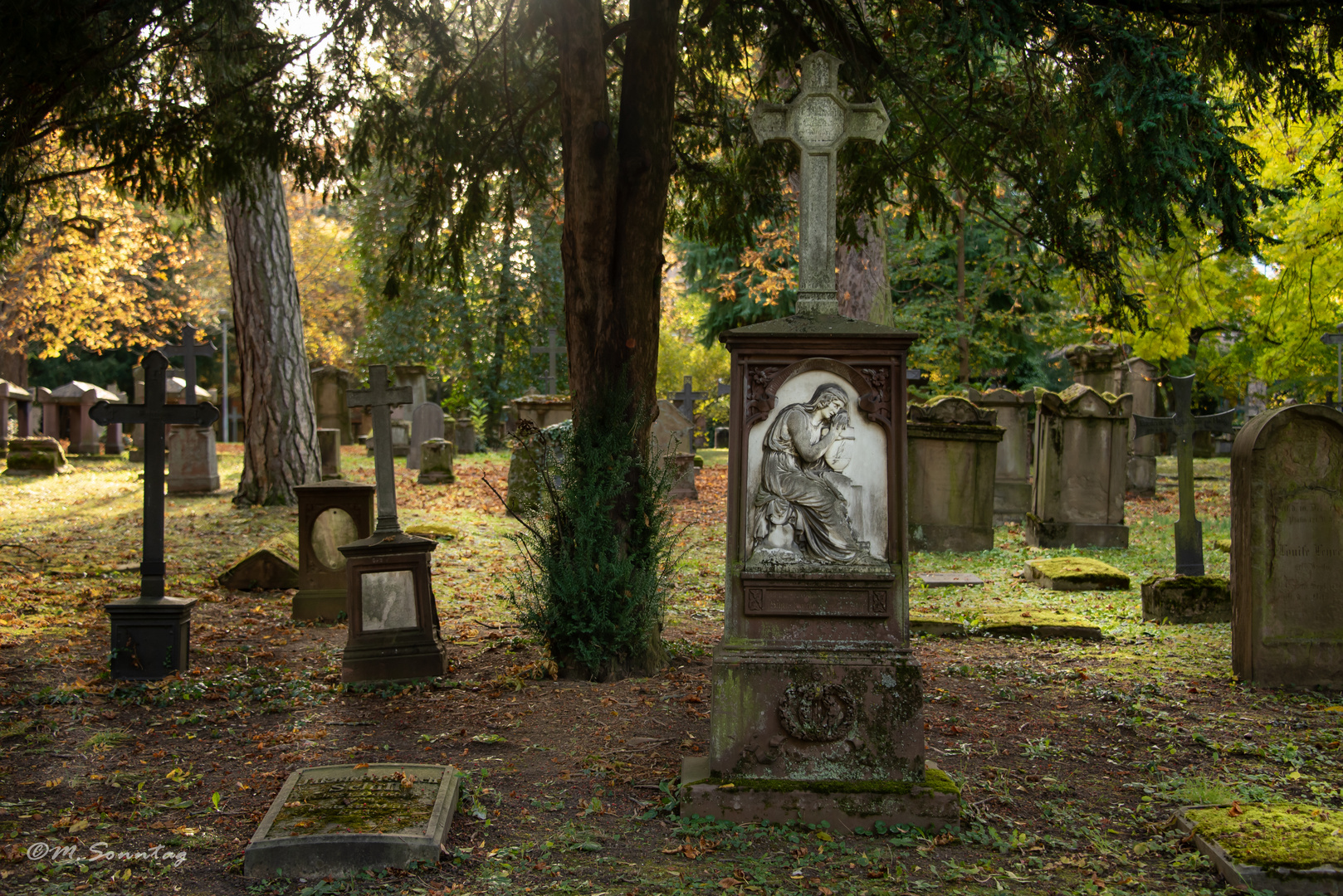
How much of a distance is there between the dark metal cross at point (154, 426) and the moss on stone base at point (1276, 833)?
5.68 m

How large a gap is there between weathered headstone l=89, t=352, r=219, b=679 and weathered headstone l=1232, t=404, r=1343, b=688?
20.9 feet

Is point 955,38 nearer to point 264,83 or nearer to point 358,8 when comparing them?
point 358,8

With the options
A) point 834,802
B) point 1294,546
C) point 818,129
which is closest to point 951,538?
point 1294,546

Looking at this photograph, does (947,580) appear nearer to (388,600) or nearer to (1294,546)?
(1294,546)

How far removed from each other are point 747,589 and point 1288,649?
12.5 feet

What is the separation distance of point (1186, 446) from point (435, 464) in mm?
11645

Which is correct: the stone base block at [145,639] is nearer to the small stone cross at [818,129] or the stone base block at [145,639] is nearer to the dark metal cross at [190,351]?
the small stone cross at [818,129]

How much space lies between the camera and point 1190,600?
25.5 ft

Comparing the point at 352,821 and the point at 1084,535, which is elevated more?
the point at 1084,535

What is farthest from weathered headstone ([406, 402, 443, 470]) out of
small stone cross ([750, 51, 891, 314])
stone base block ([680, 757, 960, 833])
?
stone base block ([680, 757, 960, 833])

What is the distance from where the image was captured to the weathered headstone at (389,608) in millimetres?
6188

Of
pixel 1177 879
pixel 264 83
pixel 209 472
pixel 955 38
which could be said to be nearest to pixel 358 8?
pixel 264 83

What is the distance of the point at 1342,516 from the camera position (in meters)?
5.92

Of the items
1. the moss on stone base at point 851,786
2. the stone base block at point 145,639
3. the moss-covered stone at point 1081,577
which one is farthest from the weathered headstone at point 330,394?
the moss on stone base at point 851,786
